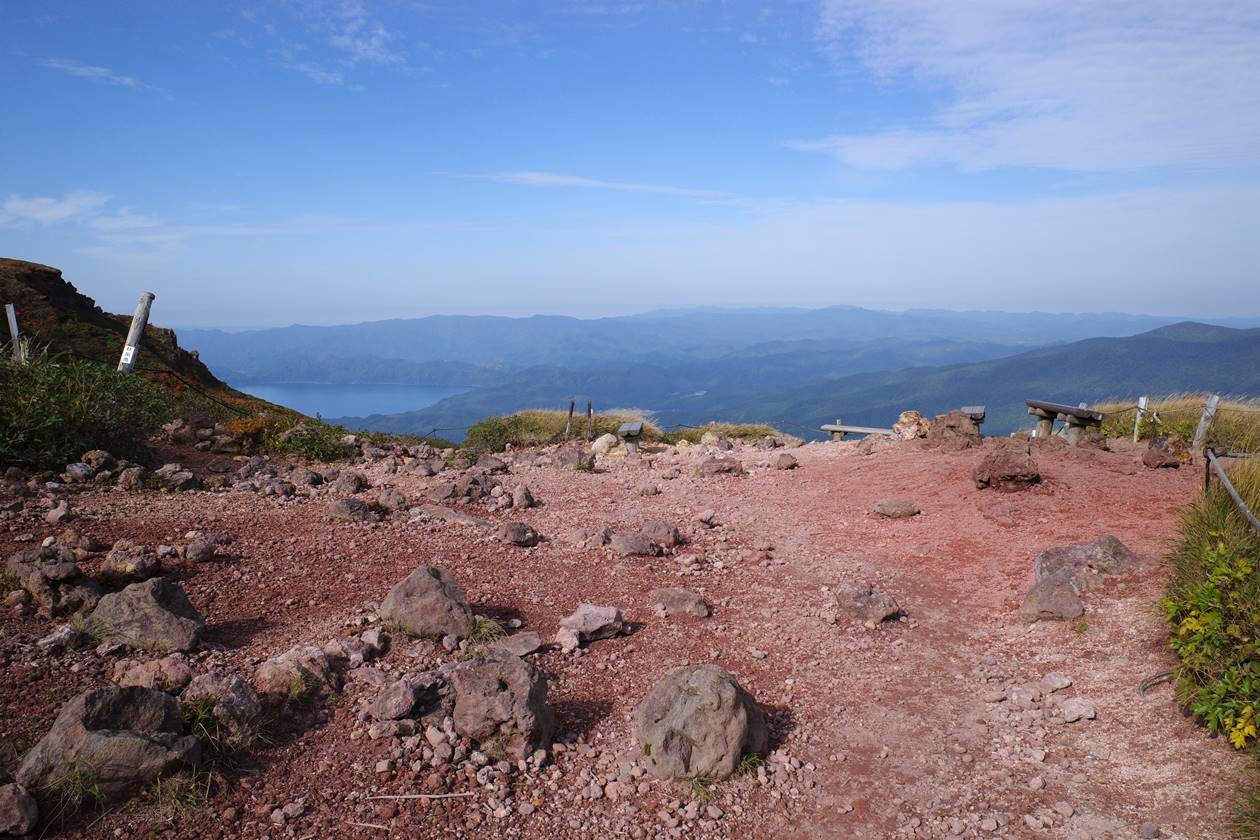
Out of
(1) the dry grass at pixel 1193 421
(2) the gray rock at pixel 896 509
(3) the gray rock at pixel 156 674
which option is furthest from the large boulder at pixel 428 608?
(1) the dry grass at pixel 1193 421

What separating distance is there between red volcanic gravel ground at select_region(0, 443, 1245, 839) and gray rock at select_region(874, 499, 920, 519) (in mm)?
181

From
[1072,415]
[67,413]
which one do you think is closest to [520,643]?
[67,413]

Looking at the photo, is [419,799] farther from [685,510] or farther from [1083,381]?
[1083,381]

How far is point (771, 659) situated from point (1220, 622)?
2.84 m

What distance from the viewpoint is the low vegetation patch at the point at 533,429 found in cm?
1683

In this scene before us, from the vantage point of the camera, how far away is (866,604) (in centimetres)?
633

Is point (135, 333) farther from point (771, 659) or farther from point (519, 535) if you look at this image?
point (771, 659)

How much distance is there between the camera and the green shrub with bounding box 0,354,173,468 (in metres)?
8.66

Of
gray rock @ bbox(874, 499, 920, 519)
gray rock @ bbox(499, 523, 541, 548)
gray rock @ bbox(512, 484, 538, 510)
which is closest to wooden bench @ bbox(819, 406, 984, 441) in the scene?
gray rock @ bbox(874, 499, 920, 519)

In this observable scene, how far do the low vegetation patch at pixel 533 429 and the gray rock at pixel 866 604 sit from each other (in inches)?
401

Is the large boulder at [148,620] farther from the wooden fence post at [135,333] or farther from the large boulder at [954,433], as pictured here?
the large boulder at [954,433]

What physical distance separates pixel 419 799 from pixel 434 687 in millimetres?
828

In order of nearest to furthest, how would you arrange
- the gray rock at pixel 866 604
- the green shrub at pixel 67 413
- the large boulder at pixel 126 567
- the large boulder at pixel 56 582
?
the large boulder at pixel 56 582
the large boulder at pixel 126 567
the gray rock at pixel 866 604
the green shrub at pixel 67 413

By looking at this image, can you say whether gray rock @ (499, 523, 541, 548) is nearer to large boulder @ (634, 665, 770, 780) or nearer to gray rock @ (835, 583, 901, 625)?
gray rock @ (835, 583, 901, 625)
